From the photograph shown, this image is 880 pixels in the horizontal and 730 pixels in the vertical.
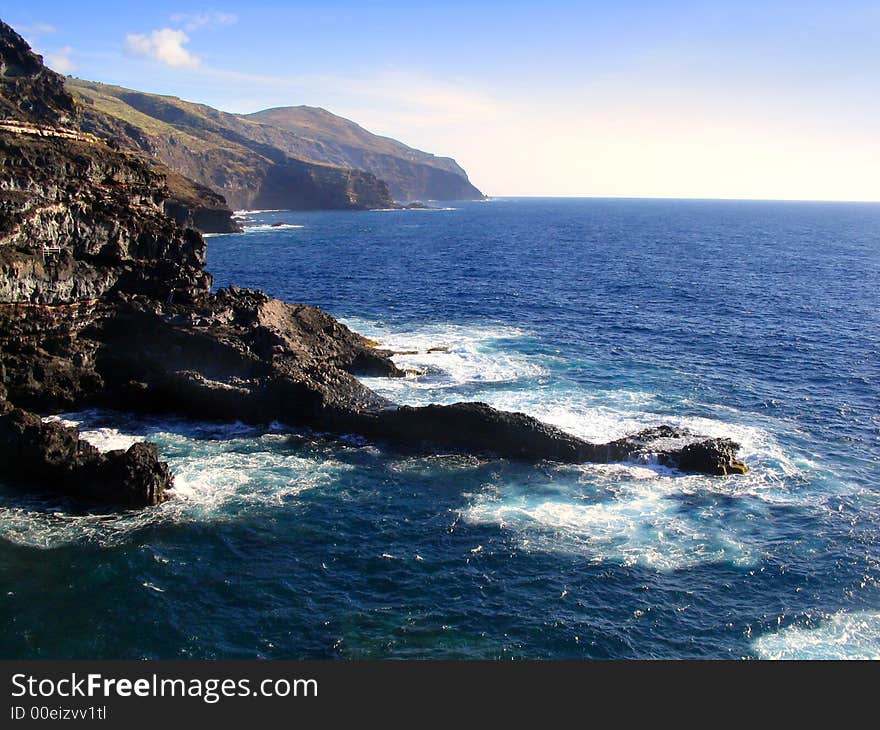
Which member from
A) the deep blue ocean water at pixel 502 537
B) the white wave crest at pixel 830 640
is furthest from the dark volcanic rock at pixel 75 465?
the white wave crest at pixel 830 640

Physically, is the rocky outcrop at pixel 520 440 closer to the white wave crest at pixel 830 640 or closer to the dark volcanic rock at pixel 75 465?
the white wave crest at pixel 830 640

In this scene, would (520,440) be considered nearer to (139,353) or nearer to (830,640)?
(830,640)

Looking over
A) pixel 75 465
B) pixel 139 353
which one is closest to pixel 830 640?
pixel 75 465

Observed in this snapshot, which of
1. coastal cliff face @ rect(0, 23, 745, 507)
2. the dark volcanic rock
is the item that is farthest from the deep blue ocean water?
coastal cliff face @ rect(0, 23, 745, 507)

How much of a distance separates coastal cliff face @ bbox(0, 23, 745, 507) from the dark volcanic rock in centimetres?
8

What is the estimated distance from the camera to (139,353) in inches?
1996

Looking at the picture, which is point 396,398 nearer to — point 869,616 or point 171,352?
point 171,352

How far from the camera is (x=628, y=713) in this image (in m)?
21.5

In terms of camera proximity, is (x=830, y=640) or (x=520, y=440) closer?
(x=830, y=640)

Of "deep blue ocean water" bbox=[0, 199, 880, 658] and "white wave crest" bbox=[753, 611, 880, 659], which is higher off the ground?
"deep blue ocean water" bbox=[0, 199, 880, 658]

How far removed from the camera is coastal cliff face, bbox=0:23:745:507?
39750 millimetres

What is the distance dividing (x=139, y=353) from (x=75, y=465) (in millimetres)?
14221

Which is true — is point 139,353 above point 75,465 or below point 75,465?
above

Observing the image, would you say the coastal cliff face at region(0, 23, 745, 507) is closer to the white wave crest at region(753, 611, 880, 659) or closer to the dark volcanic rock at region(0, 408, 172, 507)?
the dark volcanic rock at region(0, 408, 172, 507)
